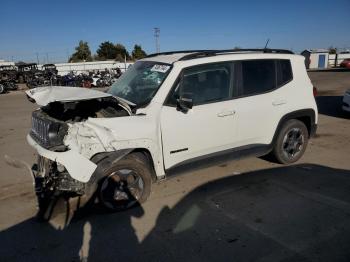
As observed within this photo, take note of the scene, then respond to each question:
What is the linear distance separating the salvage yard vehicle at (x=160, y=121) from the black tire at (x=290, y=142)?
26mm

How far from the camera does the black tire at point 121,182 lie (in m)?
3.86

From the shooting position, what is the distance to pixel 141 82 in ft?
15.7

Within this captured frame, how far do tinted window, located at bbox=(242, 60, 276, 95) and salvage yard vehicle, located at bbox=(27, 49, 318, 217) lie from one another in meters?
0.01

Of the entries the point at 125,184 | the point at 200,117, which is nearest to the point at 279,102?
the point at 200,117

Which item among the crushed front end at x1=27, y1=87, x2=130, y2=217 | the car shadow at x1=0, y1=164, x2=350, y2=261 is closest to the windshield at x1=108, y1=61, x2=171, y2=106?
the crushed front end at x1=27, y1=87, x2=130, y2=217

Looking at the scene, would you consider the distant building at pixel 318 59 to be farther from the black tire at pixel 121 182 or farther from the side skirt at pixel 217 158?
A: the black tire at pixel 121 182

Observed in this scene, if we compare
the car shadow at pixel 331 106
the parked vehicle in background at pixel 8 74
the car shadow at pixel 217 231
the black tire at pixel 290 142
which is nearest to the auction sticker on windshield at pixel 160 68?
the car shadow at pixel 217 231

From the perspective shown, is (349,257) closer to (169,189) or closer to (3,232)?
(169,189)

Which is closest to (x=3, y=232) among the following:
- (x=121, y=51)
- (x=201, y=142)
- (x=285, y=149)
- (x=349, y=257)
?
(x=201, y=142)

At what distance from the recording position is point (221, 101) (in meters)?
4.60

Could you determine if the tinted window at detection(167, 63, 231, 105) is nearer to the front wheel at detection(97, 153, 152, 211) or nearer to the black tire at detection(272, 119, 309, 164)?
the front wheel at detection(97, 153, 152, 211)

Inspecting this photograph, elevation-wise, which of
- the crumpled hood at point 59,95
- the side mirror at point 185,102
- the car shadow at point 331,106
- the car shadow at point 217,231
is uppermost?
the crumpled hood at point 59,95

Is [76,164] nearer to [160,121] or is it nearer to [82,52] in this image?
[160,121]

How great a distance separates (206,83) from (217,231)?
1963 millimetres
